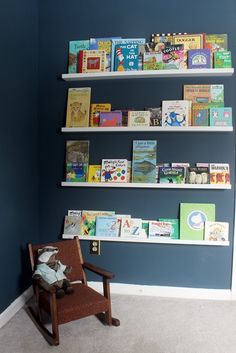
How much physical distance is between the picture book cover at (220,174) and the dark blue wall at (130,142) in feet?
0.24

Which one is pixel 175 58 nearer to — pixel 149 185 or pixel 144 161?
pixel 144 161

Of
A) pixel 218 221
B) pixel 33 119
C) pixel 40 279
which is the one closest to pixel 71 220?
pixel 40 279

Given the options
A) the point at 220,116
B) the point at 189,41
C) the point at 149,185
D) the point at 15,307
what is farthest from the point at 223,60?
the point at 15,307

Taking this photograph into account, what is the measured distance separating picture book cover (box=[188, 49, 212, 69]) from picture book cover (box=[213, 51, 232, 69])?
5 centimetres

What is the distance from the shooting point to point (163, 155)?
8.96ft

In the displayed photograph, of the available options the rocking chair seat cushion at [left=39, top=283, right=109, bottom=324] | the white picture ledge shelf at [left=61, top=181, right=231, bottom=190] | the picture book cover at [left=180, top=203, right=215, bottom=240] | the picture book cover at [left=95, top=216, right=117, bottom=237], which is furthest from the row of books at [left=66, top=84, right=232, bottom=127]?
the rocking chair seat cushion at [left=39, top=283, right=109, bottom=324]

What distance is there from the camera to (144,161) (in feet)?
8.87

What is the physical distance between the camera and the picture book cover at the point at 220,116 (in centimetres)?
258

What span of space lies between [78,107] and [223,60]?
47.7 inches

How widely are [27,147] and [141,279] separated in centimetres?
146

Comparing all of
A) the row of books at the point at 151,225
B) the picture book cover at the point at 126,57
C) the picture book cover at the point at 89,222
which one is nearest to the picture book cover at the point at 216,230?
the row of books at the point at 151,225

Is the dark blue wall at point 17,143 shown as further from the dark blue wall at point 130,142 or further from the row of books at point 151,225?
the row of books at point 151,225

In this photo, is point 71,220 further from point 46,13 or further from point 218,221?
point 46,13

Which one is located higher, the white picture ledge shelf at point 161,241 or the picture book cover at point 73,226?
the picture book cover at point 73,226
